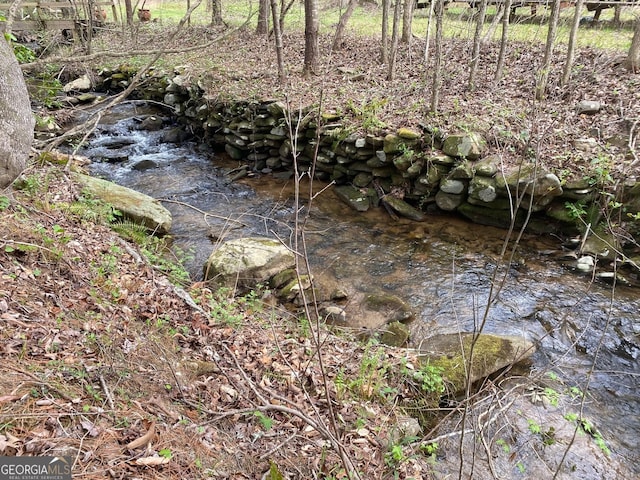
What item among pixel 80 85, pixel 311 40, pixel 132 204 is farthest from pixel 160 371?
pixel 80 85

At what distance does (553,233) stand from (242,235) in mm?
5210

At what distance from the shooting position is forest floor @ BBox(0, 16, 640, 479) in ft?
7.50

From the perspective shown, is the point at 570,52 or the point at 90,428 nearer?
the point at 90,428

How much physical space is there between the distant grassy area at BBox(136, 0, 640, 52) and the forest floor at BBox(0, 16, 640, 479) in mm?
3961

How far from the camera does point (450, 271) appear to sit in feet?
20.5

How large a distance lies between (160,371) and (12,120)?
1902mm

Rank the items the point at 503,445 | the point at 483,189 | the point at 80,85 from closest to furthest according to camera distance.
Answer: the point at 503,445
the point at 483,189
the point at 80,85

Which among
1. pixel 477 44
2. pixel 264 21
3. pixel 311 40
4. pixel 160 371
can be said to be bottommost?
pixel 160 371

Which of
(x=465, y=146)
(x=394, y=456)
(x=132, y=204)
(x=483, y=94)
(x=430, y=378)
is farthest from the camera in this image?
(x=483, y=94)

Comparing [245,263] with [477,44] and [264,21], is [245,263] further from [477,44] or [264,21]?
[264,21]

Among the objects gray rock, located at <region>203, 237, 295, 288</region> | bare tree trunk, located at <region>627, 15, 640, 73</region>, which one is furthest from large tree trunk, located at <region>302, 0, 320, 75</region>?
bare tree trunk, located at <region>627, 15, 640, 73</region>

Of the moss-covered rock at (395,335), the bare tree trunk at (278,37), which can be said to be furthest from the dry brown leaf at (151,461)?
the bare tree trunk at (278,37)

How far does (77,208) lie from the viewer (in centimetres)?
517

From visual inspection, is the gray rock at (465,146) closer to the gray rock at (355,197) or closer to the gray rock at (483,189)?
the gray rock at (483,189)
